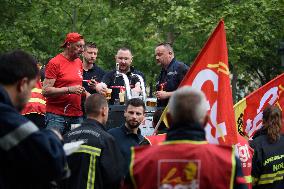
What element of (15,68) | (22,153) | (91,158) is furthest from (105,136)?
(22,153)

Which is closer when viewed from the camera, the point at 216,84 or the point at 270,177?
the point at 216,84

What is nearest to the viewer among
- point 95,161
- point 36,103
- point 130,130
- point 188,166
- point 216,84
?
point 188,166

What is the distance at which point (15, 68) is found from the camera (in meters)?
4.99

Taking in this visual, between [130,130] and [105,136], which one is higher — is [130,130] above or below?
above

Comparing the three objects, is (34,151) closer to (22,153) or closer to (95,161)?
(22,153)

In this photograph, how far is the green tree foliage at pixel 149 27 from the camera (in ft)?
85.8

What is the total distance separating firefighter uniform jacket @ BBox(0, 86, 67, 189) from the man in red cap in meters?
5.94

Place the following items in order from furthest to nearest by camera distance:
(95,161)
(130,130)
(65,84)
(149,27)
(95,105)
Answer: (149,27) → (65,84) → (130,130) → (95,105) → (95,161)

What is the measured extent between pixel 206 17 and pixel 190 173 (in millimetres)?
21746

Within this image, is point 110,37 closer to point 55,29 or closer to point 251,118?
point 55,29

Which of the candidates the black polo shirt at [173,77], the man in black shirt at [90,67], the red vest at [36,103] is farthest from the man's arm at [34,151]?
the man in black shirt at [90,67]

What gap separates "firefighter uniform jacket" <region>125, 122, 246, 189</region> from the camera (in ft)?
16.8

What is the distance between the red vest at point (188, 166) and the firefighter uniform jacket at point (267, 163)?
433 centimetres

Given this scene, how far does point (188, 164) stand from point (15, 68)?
1.27m
